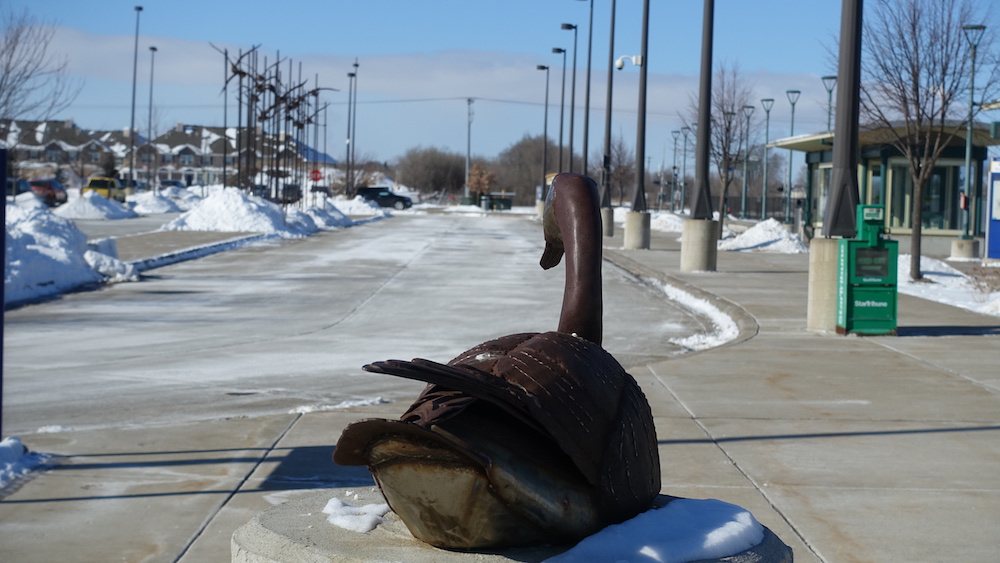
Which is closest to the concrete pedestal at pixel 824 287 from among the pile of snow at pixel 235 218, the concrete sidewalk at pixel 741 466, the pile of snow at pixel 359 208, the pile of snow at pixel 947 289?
the pile of snow at pixel 947 289

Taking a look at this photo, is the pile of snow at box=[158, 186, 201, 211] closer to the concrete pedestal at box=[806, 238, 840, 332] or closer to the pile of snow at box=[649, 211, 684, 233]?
the pile of snow at box=[649, 211, 684, 233]

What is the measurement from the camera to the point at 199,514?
18.0 ft

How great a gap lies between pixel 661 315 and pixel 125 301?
8521mm

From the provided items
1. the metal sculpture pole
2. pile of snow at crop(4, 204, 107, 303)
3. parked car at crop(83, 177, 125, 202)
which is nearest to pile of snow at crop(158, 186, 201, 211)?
parked car at crop(83, 177, 125, 202)

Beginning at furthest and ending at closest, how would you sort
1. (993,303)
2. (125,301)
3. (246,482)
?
(125,301) < (993,303) < (246,482)

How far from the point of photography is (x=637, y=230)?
101ft

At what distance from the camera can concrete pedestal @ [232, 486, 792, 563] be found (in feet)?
10.1

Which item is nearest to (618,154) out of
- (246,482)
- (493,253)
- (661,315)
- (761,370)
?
(493,253)

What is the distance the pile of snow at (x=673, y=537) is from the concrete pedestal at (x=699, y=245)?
1864cm

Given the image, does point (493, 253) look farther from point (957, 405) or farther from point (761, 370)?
point (957, 405)

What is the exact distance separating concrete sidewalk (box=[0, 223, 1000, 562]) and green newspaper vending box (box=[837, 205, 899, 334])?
1.90 metres

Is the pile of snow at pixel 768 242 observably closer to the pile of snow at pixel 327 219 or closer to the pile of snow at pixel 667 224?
the pile of snow at pixel 667 224

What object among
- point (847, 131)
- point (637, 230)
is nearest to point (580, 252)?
point (847, 131)

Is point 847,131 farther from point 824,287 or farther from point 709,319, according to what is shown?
point 709,319
